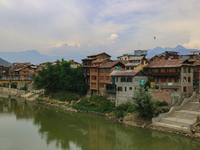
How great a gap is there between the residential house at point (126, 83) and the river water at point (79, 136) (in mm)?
6613

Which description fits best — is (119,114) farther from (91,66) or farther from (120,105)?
(91,66)

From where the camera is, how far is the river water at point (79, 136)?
26.0 meters

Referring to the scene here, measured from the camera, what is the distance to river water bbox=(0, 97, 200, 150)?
2600 cm

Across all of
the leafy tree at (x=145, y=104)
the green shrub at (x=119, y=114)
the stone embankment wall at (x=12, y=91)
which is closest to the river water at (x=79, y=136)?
the green shrub at (x=119, y=114)

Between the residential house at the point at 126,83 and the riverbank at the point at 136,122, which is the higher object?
the residential house at the point at 126,83

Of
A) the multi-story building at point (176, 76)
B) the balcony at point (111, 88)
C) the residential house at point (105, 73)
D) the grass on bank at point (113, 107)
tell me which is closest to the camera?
the grass on bank at point (113, 107)

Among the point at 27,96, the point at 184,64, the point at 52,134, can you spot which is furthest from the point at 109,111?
the point at 27,96

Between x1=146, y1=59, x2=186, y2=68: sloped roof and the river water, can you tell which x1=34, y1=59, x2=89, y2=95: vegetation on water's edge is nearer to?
the river water

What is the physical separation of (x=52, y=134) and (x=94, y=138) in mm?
6596

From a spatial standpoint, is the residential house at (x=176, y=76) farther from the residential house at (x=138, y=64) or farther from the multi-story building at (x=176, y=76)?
the residential house at (x=138, y=64)

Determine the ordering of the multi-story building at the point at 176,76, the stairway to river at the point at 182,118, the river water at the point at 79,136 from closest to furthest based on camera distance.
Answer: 1. the river water at the point at 79,136
2. the stairway to river at the point at 182,118
3. the multi-story building at the point at 176,76

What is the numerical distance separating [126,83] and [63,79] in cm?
2122

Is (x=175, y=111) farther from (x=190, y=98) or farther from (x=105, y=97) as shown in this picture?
(x=105, y=97)

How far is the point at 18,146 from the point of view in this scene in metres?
25.6
